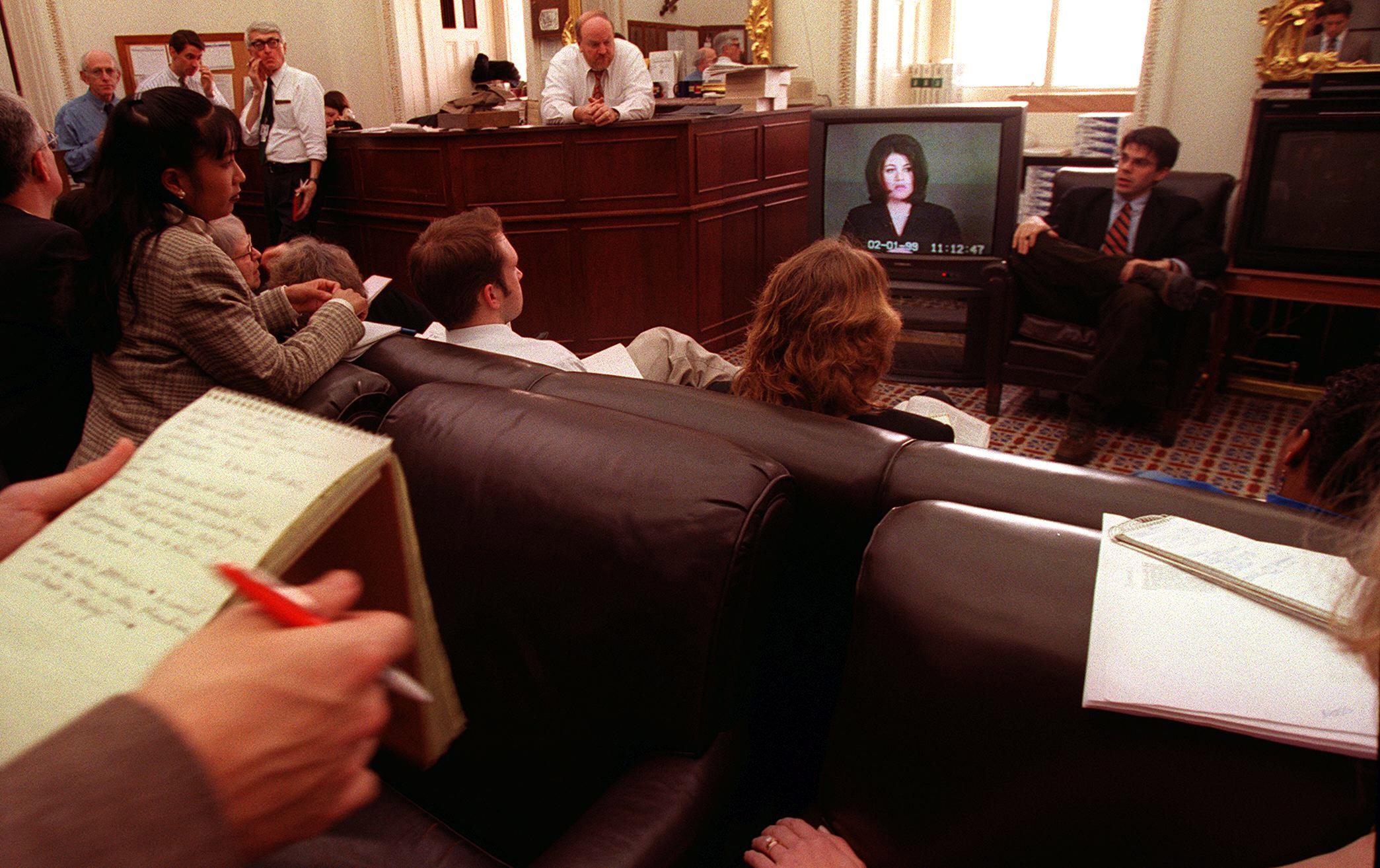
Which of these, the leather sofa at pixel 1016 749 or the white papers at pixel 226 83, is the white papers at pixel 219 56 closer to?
the white papers at pixel 226 83

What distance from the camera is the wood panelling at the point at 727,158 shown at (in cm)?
484

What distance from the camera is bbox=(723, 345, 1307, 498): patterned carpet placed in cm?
347

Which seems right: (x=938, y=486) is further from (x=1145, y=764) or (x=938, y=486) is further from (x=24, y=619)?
(x=24, y=619)

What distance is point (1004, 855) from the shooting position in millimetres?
852

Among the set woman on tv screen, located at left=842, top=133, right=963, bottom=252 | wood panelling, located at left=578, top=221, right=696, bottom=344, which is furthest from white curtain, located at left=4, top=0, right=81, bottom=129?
woman on tv screen, located at left=842, top=133, right=963, bottom=252

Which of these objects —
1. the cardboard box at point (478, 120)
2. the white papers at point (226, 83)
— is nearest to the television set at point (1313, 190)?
the cardboard box at point (478, 120)

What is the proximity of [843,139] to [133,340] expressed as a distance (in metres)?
3.46

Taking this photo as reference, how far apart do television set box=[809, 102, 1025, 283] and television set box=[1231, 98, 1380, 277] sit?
98cm

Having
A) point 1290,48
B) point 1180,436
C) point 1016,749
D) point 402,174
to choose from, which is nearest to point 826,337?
point 1016,749

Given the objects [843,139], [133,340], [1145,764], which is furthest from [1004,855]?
[843,139]

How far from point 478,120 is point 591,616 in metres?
4.25

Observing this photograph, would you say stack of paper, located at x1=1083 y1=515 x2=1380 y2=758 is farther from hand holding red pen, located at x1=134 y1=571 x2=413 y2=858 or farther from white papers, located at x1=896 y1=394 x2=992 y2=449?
white papers, located at x1=896 y1=394 x2=992 y2=449

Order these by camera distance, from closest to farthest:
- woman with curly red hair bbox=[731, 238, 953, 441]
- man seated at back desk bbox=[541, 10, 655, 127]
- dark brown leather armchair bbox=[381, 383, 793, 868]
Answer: dark brown leather armchair bbox=[381, 383, 793, 868]
woman with curly red hair bbox=[731, 238, 953, 441]
man seated at back desk bbox=[541, 10, 655, 127]

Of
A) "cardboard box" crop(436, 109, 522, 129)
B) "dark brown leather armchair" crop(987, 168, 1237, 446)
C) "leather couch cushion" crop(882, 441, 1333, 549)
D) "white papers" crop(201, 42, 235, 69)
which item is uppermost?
"white papers" crop(201, 42, 235, 69)
